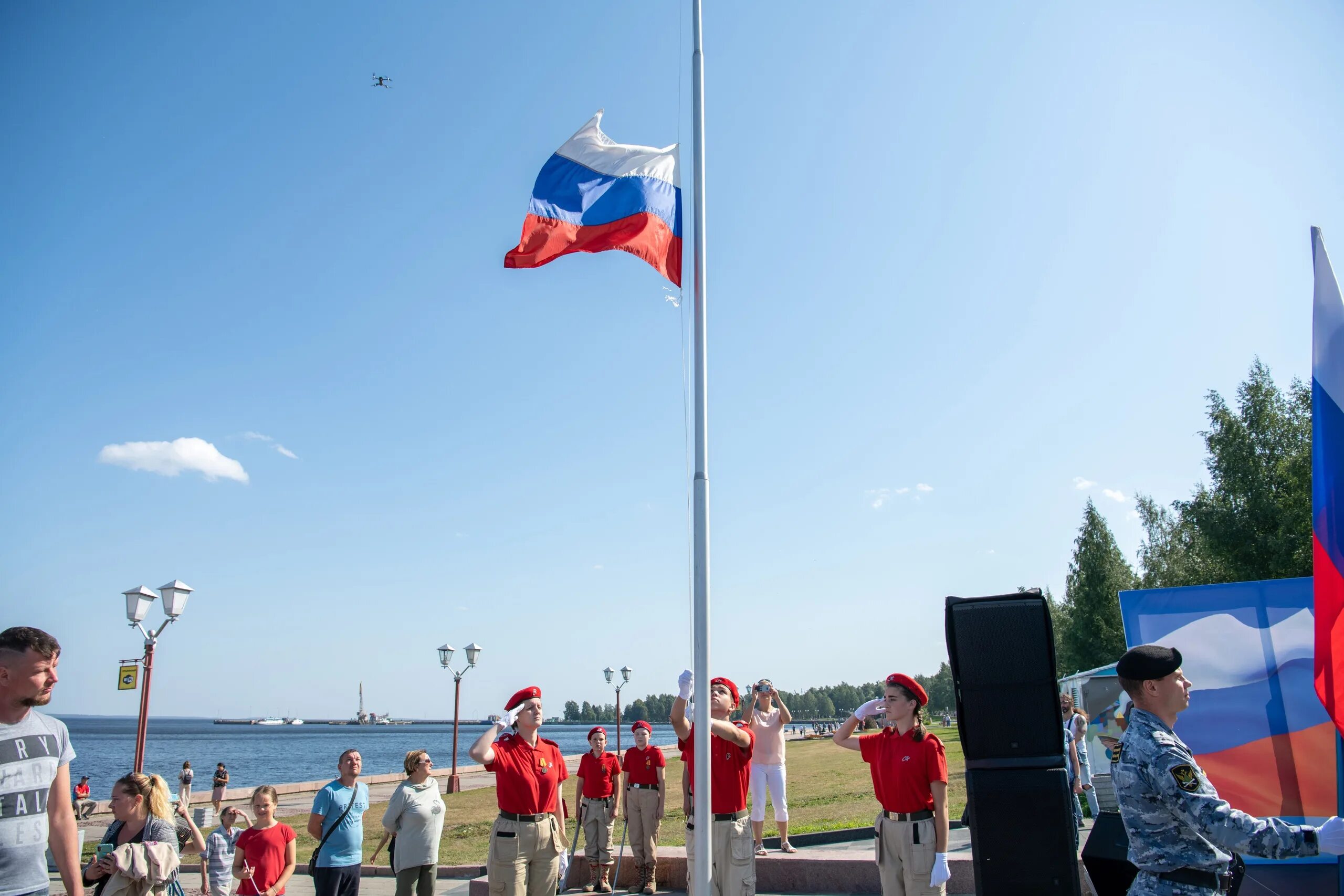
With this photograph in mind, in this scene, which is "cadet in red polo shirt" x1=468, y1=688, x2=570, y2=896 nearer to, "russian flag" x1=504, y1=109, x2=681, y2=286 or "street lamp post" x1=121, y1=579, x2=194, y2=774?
"russian flag" x1=504, y1=109, x2=681, y2=286

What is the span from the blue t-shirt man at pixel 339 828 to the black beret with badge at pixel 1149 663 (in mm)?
6302

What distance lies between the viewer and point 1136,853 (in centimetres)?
373

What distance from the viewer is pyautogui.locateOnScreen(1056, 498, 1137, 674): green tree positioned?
56.1 metres

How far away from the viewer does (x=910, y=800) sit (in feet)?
19.1

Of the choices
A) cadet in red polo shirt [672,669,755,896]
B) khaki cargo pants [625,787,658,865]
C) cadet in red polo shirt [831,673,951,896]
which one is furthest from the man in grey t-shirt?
khaki cargo pants [625,787,658,865]

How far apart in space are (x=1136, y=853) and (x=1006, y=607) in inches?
66.7

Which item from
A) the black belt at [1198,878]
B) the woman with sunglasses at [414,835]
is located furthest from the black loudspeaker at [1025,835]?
the woman with sunglasses at [414,835]

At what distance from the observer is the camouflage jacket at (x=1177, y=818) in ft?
11.0

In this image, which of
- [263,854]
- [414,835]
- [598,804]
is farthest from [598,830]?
[263,854]

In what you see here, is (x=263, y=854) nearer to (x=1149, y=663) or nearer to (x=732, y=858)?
(x=732, y=858)

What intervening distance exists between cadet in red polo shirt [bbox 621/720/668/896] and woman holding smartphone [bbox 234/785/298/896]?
4050 millimetres

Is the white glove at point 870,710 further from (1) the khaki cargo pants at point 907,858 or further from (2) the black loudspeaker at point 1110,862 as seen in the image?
(2) the black loudspeaker at point 1110,862

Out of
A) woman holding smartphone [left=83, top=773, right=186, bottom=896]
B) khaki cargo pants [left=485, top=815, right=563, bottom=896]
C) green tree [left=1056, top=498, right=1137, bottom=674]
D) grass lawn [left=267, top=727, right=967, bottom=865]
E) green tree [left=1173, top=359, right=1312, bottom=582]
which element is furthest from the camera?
green tree [left=1056, top=498, right=1137, bottom=674]

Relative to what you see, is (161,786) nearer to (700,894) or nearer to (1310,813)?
(700,894)
